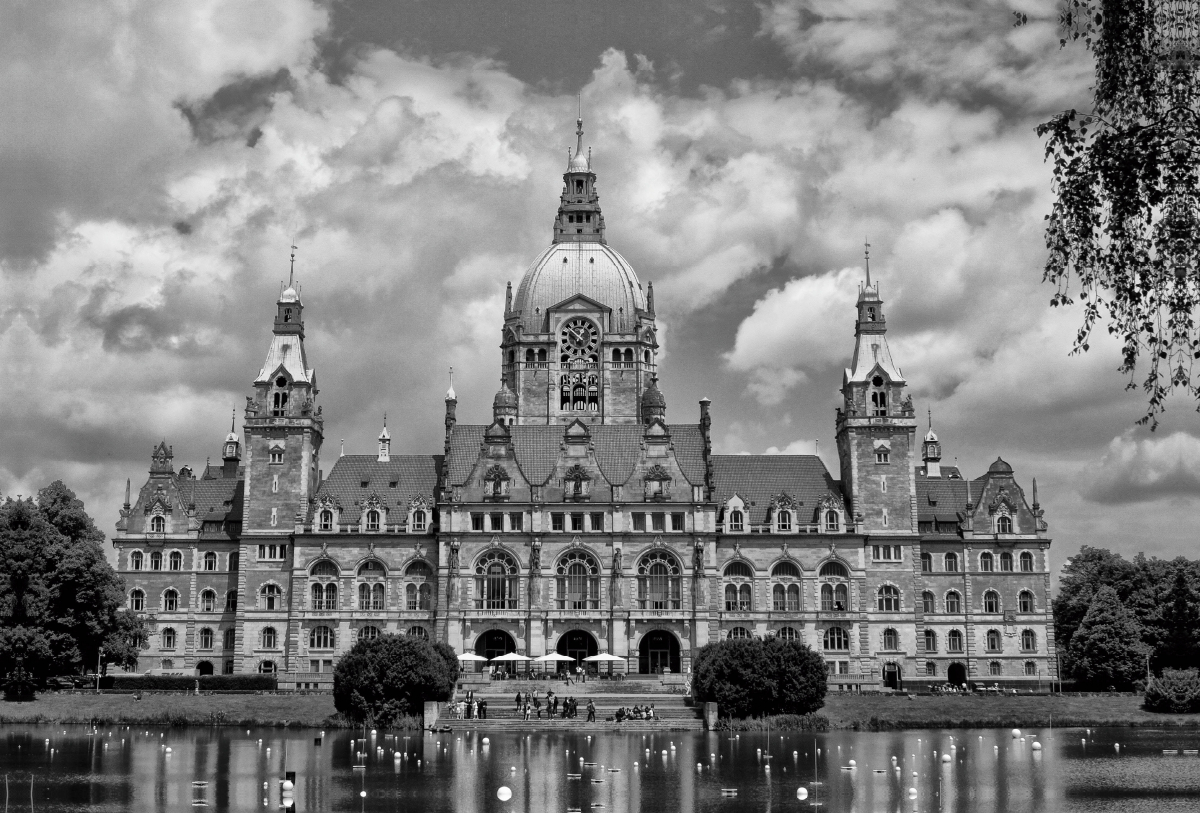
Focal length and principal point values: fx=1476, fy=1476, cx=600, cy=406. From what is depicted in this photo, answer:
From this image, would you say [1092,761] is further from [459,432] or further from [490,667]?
[459,432]

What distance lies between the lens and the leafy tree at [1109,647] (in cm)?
10781

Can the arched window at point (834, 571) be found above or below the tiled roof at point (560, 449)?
below

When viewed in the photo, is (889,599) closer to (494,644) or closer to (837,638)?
(837,638)

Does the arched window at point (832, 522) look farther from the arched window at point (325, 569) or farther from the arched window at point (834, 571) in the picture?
the arched window at point (325, 569)

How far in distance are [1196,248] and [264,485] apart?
94656 millimetres

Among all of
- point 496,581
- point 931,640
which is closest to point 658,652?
point 496,581

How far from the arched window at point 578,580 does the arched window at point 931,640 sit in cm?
2665

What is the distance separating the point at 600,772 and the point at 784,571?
59140mm

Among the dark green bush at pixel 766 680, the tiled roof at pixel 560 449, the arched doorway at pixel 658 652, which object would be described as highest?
the tiled roof at pixel 560 449

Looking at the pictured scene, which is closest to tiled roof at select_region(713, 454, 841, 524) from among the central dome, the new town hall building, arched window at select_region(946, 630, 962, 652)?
the new town hall building

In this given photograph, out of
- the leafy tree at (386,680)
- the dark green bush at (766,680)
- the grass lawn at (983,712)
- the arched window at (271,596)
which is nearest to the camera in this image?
the leafy tree at (386,680)

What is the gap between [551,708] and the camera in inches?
3359

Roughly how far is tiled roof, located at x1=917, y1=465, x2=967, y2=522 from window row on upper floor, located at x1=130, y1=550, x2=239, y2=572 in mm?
55209

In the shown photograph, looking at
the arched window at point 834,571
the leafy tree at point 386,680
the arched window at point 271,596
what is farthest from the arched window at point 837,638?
the arched window at point 271,596
